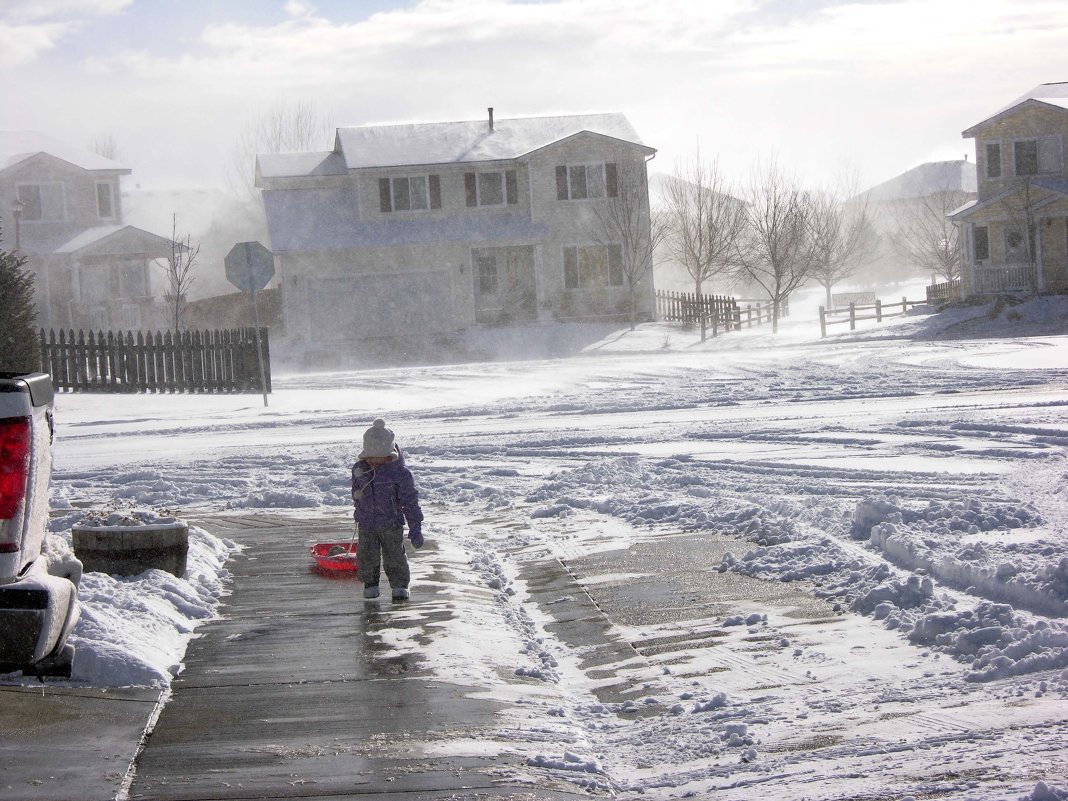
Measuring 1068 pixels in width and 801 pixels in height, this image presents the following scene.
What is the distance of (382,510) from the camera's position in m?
8.20

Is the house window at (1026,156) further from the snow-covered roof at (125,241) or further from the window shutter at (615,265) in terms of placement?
the snow-covered roof at (125,241)

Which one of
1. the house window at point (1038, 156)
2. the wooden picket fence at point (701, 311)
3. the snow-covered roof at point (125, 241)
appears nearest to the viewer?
the house window at point (1038, 156)

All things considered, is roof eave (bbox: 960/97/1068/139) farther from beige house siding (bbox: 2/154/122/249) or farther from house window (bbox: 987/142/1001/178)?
beige house siding (bbox: 2/154/122/249)

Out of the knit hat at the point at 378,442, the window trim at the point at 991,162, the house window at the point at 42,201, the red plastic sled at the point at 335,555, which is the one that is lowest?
the red plastic sled at the point at 335,555

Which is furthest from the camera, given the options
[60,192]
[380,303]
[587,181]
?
[60,192]

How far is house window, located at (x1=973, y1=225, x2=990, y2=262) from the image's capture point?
144 feet

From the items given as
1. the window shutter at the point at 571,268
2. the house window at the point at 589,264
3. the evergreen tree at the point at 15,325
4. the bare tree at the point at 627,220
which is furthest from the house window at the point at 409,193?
the evergreen tree at the point at 15,325

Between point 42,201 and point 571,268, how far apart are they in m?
20.3

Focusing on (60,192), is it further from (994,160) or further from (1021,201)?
(1021,201)

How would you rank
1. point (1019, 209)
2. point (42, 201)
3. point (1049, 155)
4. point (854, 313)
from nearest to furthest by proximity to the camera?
1. point (1019, 209)
2. point (1049, 155)
3. point (42, 201)
4. point (854, 313)

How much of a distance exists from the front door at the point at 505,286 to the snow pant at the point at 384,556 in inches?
1379

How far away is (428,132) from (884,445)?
1298 inches

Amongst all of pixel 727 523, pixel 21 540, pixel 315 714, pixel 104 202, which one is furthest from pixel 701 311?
pixel 21 540

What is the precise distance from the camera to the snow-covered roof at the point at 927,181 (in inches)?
3935
